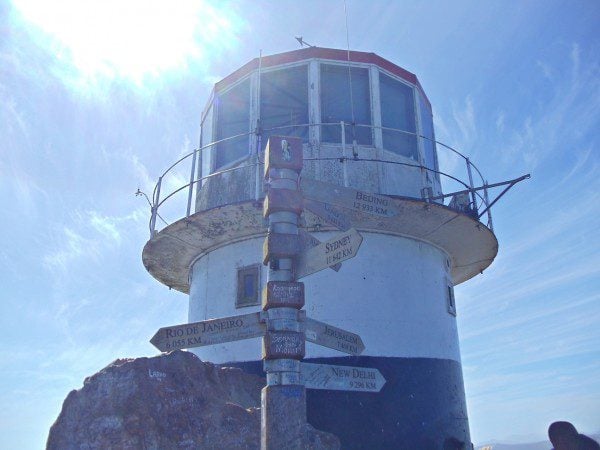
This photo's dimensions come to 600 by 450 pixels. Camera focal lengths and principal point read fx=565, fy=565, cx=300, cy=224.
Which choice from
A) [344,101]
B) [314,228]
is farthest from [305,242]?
[344,101]

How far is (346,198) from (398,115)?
6880 millimetres

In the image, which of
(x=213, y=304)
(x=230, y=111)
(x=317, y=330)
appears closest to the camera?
(x=317, y=330)

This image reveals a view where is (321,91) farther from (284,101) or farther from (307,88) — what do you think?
(284,101)

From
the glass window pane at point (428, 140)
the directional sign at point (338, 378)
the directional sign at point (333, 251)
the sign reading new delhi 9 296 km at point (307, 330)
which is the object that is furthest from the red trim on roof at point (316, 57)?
the directional sign at point (338, 378)

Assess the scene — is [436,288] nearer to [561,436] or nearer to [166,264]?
[166,264]

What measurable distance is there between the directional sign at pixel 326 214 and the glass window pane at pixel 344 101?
18.7ft

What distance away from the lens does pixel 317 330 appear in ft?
15.8

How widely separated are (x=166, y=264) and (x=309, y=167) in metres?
4.23

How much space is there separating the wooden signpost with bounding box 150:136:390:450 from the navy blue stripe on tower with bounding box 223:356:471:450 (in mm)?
4373

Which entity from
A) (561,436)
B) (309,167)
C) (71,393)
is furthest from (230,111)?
(561,436)

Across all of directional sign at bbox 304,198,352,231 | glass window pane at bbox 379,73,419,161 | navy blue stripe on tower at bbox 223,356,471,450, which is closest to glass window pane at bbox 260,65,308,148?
glass window pane at bbox 379,73,419,161

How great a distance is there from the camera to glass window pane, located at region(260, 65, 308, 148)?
1105 centimetres

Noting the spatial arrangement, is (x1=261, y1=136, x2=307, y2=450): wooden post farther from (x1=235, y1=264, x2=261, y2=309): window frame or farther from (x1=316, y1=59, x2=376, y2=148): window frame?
(x1=316, y1=59, x2=376, y2=148): window frame

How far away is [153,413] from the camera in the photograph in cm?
646
